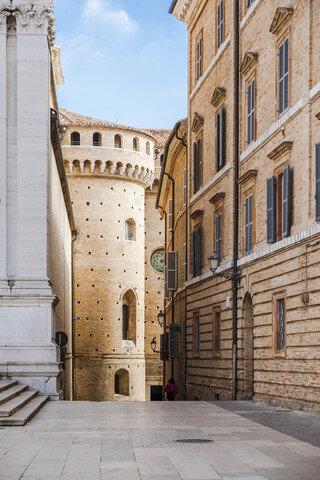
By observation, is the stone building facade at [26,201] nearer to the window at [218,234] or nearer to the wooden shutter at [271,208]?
the window at [218,234]

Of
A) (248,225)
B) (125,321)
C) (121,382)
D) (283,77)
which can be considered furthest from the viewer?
(125,321)

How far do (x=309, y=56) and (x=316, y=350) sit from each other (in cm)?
559

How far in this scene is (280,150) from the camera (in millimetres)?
A: 17641

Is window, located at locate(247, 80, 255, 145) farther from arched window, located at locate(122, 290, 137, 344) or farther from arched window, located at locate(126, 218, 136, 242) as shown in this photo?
arched window, located at locate(122, 290, 137, 344)

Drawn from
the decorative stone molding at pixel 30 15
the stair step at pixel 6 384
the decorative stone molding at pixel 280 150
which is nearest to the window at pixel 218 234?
the decorative stone molding at pixel 280 150

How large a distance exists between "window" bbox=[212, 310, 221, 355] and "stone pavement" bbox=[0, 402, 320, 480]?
8.34 meters

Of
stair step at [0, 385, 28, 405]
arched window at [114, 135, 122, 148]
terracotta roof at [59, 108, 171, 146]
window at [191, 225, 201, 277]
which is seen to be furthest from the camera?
arched window at [114, 135, 122, 148]

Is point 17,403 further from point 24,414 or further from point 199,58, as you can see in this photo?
point 199,58

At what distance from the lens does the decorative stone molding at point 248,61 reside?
20297 mm

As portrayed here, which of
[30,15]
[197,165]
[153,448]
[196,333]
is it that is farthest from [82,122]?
[153,448]

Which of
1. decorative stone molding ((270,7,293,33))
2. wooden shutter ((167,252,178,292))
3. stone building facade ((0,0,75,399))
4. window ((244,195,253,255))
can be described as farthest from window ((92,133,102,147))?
decorative stone molding ((270,7,293,33))

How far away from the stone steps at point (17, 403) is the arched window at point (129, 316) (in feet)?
101

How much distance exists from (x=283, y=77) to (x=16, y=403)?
871 centimetres

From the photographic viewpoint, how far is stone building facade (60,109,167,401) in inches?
1908
